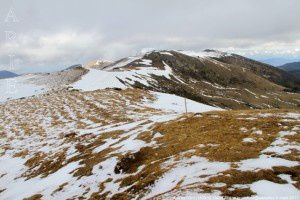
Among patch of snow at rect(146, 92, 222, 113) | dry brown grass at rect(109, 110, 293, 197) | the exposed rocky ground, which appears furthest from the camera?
patch of snow at rect(146, 92, 222, 113)

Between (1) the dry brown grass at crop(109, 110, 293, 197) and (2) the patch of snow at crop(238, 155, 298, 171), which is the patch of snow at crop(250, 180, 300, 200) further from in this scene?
(2) the patch of snow at crop(238, 155, 298, 171)

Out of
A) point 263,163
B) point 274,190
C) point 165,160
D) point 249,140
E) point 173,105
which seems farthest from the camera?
point 173,105

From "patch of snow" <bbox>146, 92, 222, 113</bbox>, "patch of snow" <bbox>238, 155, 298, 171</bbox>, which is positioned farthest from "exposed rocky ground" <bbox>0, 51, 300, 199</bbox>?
"patch of snow" <bbox>146, 92, 222, 113</bbox>

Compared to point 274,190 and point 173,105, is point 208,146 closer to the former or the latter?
point 274,190

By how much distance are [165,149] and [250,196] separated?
10150 mm

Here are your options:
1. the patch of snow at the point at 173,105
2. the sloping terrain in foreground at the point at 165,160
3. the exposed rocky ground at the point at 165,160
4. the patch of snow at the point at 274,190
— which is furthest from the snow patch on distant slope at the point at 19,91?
the patch of snow at the point at 274,190

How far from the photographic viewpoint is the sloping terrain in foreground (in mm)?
16359

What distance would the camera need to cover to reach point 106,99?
217 ft

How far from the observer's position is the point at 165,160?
2170cm

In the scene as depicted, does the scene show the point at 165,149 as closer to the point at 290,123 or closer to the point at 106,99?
the point at 290,123

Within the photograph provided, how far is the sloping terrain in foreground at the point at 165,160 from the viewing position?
1636cm

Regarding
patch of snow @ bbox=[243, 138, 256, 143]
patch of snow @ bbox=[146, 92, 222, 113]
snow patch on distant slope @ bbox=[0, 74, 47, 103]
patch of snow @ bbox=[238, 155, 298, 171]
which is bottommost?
patch of snow @ bbox=[238, 155, 298, 171]

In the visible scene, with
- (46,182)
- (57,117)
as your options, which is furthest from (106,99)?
(46,182)

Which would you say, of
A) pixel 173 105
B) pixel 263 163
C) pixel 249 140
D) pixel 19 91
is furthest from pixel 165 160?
pixel 19 91
